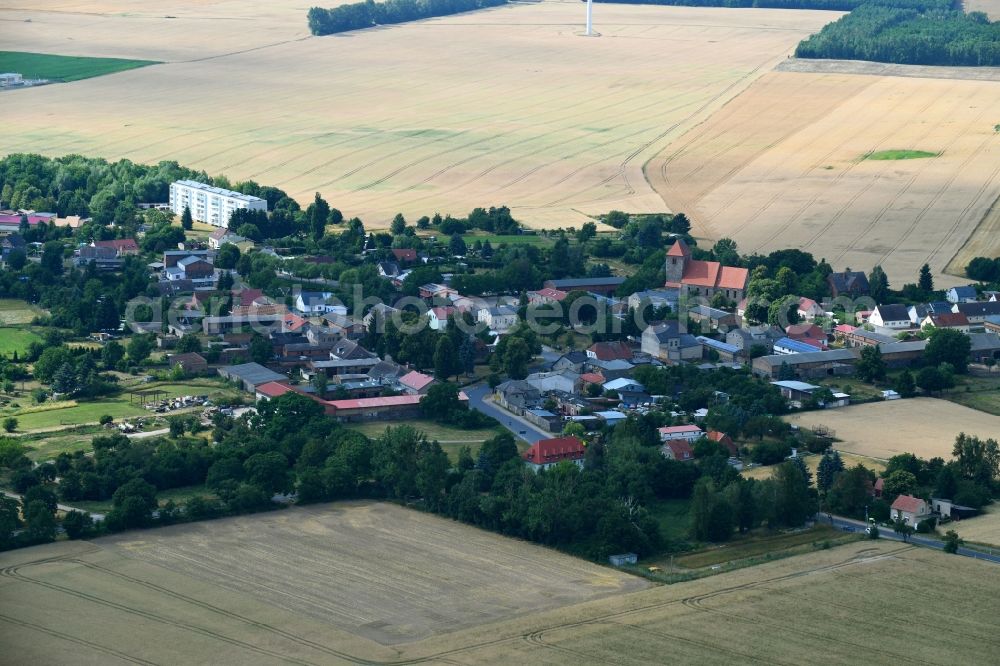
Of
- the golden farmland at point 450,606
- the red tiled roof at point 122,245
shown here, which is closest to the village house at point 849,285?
the golden farmland at point 450,606

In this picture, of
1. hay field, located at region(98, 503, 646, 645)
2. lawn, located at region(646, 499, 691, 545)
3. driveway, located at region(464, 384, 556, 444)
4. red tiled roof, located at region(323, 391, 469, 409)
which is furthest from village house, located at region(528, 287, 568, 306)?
hay field, located at region(98, 503, 646, 645)

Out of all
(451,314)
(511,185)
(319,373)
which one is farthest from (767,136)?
(319,373)

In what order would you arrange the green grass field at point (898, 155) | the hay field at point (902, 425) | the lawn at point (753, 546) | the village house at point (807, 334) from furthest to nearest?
the green grass field at point (898, 155)
the village house at point (807, 334)
the hay field at point (902, 425)
the lawn at point (753, 546)

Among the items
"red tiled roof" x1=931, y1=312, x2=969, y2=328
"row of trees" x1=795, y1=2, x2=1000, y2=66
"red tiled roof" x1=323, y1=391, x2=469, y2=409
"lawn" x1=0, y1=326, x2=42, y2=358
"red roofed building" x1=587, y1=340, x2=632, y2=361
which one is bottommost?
"red tiled roof" x1=323, y1=391, x2=469, y2=409

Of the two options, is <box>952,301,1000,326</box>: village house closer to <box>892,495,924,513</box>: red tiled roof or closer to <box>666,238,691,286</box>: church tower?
<box>666,238,691,286</box>: church tower

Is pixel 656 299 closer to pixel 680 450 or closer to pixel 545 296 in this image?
pixel 545 296

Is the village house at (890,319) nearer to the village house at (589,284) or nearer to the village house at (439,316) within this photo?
the village house at (589,284)
